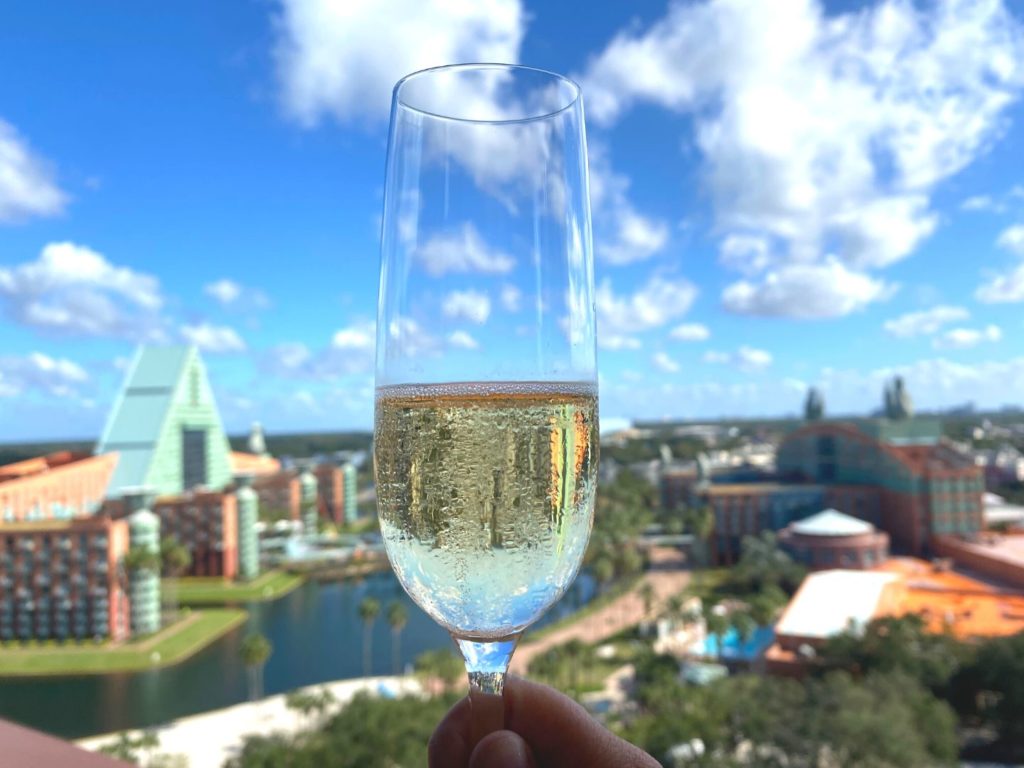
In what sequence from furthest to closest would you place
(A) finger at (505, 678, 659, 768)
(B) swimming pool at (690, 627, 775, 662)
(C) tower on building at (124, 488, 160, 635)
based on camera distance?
(C) tower on building at (124, 488, 160, 635), (B) swimming pool at (690, 627, 775, 662), (A) finger at (505, 678, 659, 768)

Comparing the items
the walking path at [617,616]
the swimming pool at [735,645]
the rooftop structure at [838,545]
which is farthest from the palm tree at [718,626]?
the rooftop structure at [838,545]

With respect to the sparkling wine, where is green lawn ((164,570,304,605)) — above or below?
below

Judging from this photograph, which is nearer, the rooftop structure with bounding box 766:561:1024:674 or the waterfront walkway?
the waterfront walkway

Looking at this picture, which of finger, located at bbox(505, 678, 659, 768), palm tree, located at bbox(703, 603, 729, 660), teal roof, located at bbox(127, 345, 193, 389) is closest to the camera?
finger, located at bbox(505, 678, 659, 768)

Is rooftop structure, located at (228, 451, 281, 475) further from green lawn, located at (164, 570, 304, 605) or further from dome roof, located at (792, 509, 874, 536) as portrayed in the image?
dome roof, located at (792, 509, 874, 536)

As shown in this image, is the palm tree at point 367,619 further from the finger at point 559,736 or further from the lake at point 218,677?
the finger at point 559,736

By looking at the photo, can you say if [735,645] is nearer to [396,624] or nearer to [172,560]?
[396,624]

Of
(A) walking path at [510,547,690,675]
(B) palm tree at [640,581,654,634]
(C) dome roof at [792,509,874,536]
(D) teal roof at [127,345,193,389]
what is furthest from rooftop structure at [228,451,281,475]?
(C) dome roof at [792,509,874,536]

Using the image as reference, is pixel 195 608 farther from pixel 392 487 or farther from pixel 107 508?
pixel 392 487

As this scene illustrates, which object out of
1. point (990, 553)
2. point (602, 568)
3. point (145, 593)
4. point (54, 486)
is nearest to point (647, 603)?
point (602, 568)
